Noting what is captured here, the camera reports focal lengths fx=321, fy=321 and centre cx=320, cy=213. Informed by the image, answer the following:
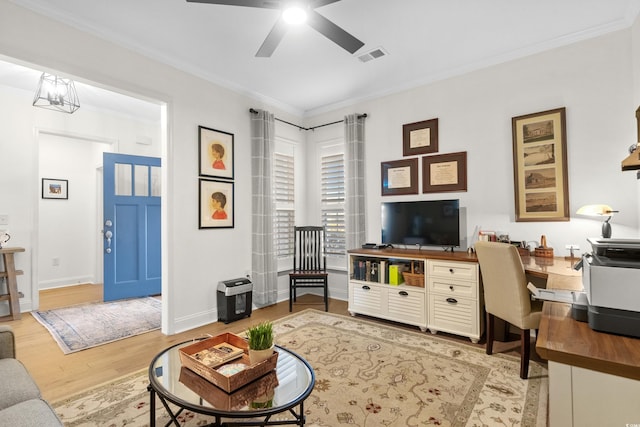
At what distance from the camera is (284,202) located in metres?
4.78

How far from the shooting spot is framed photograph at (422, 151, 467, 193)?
3.61m

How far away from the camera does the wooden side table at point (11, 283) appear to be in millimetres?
3736

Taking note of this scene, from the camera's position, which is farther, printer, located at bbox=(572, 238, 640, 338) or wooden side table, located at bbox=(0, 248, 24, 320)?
wooden side table, located at bbox=(0, 248, 24, 320)

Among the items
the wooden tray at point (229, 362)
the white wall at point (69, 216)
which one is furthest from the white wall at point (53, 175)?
the wooden tray at point (229, 362)

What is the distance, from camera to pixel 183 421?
186 cm

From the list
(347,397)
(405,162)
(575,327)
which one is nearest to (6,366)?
(347,397)

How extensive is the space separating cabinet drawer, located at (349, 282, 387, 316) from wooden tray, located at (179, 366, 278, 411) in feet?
7.34

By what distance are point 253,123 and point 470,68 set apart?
2.67 metres

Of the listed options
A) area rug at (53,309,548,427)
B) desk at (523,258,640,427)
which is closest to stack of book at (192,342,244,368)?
area rug at (53,309,548,427)

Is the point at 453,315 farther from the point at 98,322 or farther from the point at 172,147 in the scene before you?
the point at 98,322

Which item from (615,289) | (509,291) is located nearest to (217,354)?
(615,289)

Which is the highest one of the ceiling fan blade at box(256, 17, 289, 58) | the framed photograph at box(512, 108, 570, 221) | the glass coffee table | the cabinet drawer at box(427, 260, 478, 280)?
the ceiling fan blade at box(256, 17, 289, 58)

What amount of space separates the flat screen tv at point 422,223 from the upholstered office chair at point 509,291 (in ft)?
2.61

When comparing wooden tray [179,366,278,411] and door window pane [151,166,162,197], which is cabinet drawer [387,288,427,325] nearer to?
wooden tray [179,366,278,411]
